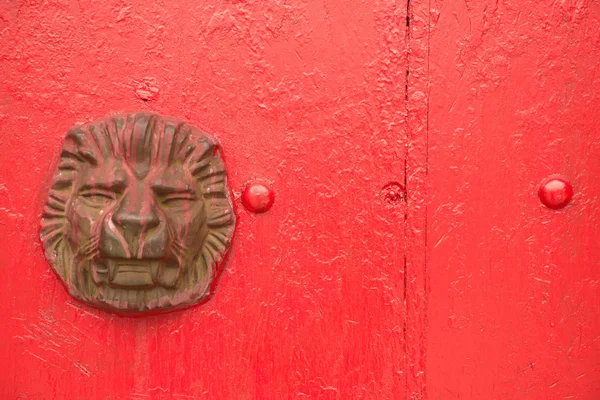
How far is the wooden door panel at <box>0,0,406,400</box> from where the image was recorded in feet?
2.79

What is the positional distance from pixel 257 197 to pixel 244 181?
3 centimetres

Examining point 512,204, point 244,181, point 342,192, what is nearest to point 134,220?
point 244,181

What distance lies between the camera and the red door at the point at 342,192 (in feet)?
2.78

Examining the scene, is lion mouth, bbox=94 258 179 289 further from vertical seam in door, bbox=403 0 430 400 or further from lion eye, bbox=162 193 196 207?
vertical seam in door, bbox=403 0 430 400

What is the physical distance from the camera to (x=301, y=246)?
868 millimetres

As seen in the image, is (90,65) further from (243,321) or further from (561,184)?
(561,184)

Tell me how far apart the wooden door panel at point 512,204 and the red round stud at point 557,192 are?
0.04 feet

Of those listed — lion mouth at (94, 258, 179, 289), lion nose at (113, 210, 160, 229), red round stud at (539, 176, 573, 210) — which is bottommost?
lion mouth at (94, 258, 179, 289)

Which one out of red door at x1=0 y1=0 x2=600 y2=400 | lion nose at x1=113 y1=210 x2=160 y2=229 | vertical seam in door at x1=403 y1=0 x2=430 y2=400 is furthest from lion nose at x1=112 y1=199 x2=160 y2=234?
vertical seam in door at x1=403 y1=0 x2=430 y2=400

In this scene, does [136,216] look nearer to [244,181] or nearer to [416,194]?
[244,181]

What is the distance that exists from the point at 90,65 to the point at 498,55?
510 millimetres

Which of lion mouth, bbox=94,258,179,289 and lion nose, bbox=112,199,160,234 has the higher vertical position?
lion nose, bbox=112,199,160,234

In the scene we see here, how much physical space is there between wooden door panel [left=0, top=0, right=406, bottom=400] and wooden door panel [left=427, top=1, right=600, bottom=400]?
0.06 meters

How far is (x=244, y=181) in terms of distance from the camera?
0.86 metres
